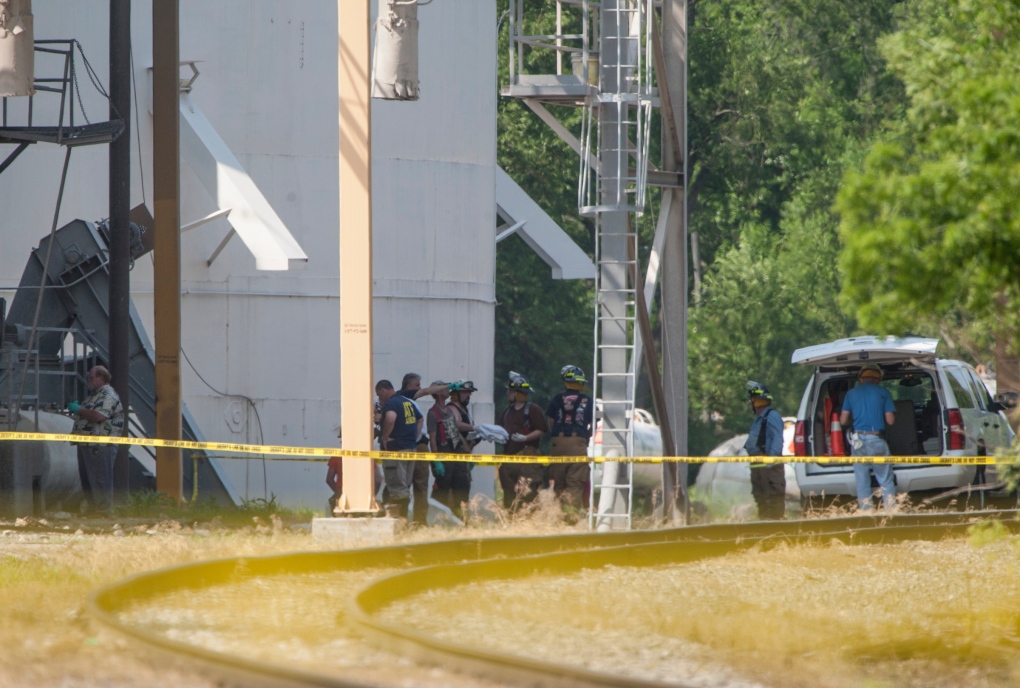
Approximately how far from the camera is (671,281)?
48.2 feet

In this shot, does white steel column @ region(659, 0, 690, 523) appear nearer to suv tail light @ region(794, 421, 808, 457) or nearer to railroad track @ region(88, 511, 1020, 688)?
suv tail light @ region(794, 421, 808, 457)

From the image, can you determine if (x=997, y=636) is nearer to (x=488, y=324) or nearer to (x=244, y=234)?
(x=244, y=234)

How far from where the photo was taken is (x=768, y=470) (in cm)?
1482

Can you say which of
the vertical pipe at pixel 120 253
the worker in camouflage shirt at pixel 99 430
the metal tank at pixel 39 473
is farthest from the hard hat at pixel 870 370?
the metal tank at pixel 39 473

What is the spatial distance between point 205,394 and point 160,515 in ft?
16.3

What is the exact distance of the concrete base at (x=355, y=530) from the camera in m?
11.0

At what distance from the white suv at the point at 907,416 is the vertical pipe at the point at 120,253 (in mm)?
7440

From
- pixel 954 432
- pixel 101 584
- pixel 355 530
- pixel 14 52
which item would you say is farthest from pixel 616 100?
pixel 101 584

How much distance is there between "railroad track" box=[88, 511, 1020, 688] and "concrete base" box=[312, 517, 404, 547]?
108 cm

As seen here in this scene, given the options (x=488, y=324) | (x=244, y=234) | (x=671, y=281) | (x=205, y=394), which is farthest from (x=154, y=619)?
(x=488, y=324)

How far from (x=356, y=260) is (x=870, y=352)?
5489 mm

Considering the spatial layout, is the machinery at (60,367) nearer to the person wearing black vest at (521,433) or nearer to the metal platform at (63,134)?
the metal platform at (63,134)

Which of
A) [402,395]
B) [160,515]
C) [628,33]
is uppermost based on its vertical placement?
[628,33]

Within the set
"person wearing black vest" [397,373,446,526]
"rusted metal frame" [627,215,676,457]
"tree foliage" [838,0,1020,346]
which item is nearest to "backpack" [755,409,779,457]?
"rusted metal frame" [627,215,676,457]
